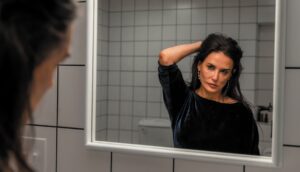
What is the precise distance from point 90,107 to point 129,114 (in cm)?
12

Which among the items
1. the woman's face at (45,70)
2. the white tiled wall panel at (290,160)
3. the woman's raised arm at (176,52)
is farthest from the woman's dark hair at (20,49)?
the white tiled wall panel at (290,160)

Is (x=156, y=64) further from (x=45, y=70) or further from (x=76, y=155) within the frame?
(x=45, y=70)

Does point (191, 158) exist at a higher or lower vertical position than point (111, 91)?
lower

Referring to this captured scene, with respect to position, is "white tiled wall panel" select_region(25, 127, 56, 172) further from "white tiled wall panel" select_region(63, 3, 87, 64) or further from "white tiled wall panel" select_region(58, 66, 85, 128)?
"white tiled wall panel" select_region(63, 3, 87, 64)

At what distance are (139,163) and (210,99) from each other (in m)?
0.27

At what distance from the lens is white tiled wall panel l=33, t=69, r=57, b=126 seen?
1.07 metres

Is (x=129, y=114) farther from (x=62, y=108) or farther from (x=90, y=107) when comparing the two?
(x=62, y=108)

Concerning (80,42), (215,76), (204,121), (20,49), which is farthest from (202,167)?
(20,49)

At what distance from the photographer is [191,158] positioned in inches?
35.6

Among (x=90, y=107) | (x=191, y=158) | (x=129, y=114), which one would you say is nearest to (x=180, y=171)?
(x=191, y=158)

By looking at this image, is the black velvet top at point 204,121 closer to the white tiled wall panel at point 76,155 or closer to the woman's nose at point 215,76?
the woman's nose at point 215,76

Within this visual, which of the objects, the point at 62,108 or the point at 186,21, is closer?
the point at 186,21

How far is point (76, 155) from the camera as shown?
105cm

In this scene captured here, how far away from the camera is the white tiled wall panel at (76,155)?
3.33 ft
